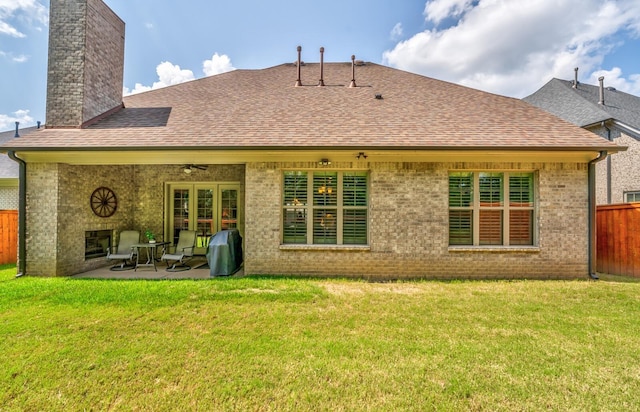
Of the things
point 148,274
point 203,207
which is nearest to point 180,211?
point 203,207

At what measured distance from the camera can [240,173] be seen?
29.9 feet

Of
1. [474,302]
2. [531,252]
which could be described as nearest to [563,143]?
[531,252]

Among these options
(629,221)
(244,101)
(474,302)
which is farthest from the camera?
(244,101)

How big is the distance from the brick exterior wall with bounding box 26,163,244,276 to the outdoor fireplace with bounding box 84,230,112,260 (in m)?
0.16

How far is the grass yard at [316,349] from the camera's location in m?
2.46

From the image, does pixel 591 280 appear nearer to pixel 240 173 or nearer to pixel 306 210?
pixel 306 210

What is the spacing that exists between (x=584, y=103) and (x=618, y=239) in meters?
10.9

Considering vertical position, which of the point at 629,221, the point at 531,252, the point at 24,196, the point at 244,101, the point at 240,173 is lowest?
the point at 531,252

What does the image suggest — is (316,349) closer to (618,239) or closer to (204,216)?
(204,216)

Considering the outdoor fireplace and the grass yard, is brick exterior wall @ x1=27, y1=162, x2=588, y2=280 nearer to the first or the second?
the outdoor fireplace

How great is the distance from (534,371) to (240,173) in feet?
27.2

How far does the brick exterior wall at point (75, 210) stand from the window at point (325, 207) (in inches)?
170

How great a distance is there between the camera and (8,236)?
8227 mm

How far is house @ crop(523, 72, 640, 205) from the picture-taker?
463 inches
